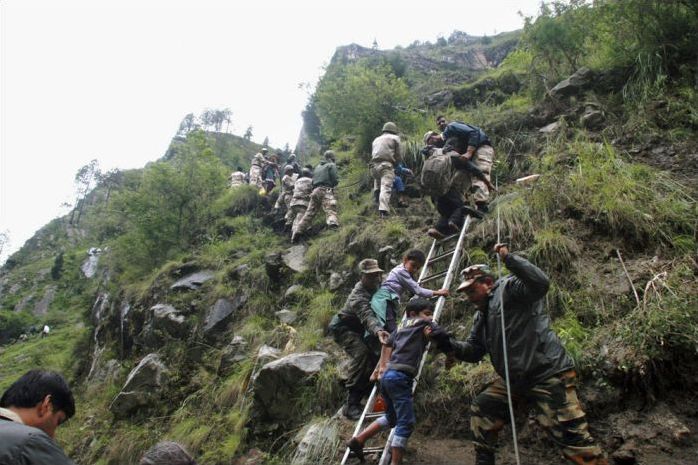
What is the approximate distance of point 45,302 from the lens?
4072cm

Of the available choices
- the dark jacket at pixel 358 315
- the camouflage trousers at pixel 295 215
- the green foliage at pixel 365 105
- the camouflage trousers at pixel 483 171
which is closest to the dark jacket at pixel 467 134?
the camouflage trousers at pixel 483 171

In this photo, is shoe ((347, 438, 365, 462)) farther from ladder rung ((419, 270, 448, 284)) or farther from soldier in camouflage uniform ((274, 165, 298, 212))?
soldier in camouflage uniform ((274, 165, 298, 212))

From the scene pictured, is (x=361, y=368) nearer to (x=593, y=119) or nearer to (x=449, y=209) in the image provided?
(x=449, y=209)

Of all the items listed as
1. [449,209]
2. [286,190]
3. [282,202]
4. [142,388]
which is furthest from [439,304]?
[282,202]

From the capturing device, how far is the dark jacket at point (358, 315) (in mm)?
5484

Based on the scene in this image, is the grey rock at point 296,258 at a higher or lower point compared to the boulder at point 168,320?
higher

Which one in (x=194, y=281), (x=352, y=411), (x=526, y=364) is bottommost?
(x=352, y=411)

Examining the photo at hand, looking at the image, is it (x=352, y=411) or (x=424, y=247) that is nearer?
(x=352, y=411)

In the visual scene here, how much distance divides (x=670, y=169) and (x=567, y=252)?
2.25 metres

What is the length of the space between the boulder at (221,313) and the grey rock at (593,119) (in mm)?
7333

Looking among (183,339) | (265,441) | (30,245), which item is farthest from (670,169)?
(30,245)

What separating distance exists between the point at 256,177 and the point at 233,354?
9.14 meters

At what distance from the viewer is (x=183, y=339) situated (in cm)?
1005

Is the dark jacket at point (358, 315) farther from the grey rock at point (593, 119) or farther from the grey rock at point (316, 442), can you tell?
the grey rock at point (593, 119)
